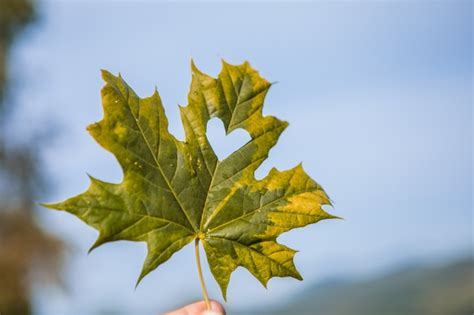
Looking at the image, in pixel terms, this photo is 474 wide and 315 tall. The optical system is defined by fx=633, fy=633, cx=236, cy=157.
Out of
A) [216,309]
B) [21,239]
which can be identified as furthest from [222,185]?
[21,239]

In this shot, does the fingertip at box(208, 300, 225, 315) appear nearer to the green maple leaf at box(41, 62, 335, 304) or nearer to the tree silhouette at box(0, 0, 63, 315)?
the green maple leaf at box(41, 62, 335, 304)

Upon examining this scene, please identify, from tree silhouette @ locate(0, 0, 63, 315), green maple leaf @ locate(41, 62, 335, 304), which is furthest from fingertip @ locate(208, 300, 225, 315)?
tree silhouette @ locate(0, 0, 63, 315)

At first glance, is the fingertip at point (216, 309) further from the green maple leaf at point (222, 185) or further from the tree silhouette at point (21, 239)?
the tree silhouette at point (21, 239)

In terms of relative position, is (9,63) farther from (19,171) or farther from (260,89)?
(260,89)

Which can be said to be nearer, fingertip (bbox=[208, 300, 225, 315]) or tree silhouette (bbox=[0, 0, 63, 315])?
fingertip (bbox=[208, 300, 225, 315])

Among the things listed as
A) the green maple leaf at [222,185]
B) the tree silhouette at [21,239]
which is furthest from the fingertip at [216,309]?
the tree silhouette at [21,239]

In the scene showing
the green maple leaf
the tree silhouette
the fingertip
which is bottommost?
the fingertip

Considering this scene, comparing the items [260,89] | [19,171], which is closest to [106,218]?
[260,89]

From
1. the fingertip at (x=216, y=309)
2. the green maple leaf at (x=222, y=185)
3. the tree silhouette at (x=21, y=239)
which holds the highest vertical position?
the tree silhouette at (x=21, y=239)
